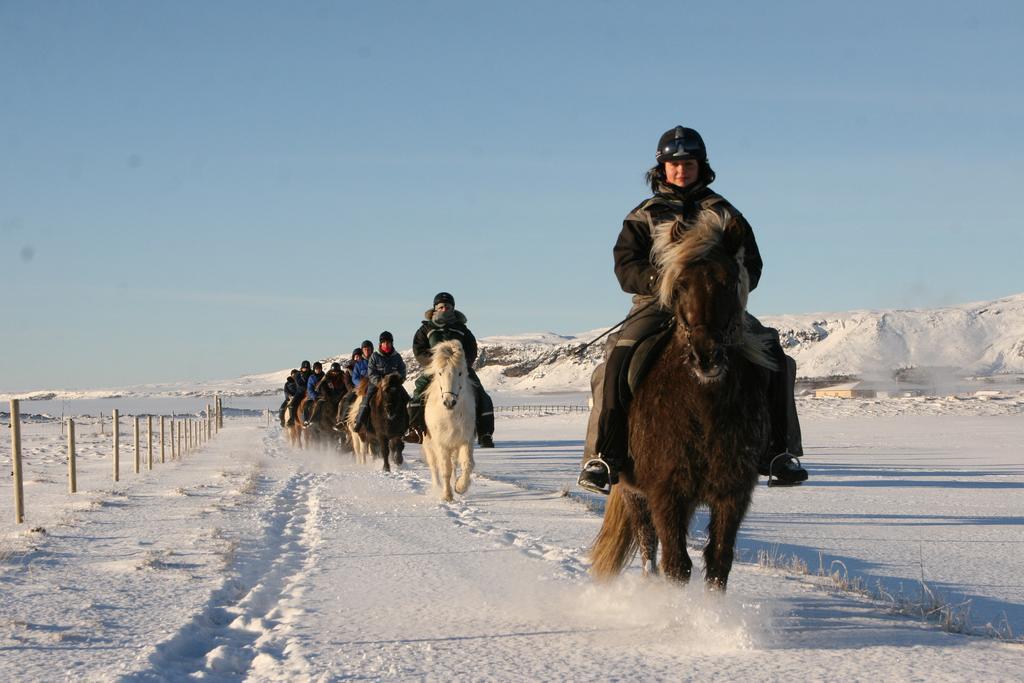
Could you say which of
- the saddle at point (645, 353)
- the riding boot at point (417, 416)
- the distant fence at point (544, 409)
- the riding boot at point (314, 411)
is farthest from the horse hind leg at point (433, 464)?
the distant fence at point (544, 409)

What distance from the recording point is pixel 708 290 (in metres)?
5.35

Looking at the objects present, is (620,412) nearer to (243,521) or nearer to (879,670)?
(879,670)

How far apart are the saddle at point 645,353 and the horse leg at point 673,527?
665 mm

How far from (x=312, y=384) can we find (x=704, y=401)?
88.0 feet

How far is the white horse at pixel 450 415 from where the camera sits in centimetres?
1371

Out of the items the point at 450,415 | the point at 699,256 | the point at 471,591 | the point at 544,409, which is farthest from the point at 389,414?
the point at 544,409

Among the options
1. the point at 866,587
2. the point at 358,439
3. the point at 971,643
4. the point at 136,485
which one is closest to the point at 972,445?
the point at 358,439

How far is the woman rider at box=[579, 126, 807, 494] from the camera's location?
599cm

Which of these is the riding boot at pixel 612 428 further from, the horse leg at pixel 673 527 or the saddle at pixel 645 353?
the horse leg at pixel 673 527

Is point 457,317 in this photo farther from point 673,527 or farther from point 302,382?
point 302,382

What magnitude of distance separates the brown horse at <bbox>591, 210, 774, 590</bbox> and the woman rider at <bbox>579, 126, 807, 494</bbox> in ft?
0.70

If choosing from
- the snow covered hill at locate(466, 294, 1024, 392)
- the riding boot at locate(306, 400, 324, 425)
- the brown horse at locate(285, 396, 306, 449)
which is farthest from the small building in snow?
the riding boot at locate(306, 400, 324, 425)

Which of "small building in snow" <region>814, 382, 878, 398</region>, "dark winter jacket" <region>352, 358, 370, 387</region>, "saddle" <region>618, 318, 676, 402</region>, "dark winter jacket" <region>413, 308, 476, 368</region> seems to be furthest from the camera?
"small building in snow" <region>814, 382, 878, 398</region>

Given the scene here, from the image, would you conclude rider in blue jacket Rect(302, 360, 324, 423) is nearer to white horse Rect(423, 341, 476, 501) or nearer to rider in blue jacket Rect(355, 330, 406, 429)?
rider in blue jacket Rect(355, 330, 406, 429)
